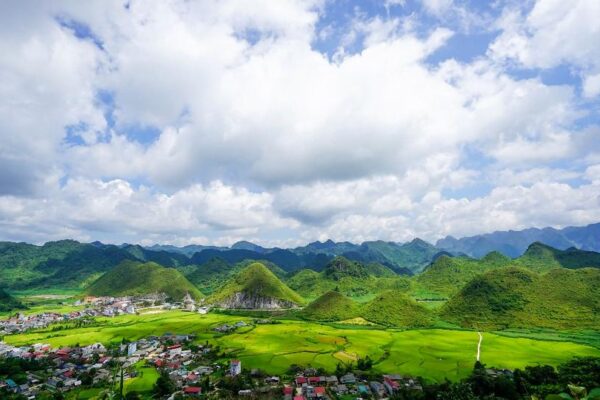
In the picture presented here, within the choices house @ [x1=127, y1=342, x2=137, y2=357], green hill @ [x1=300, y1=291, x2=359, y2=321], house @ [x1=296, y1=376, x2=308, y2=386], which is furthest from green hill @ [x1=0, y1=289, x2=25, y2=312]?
house @ [x1=296, y1=376, x2=308, y2=386]

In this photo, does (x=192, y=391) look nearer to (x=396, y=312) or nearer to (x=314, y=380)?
(x=314, y=380)

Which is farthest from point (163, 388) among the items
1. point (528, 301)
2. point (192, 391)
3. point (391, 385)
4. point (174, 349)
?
point (528, 301)

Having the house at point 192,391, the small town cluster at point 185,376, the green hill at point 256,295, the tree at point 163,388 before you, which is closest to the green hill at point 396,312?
the green hill at point 256,295

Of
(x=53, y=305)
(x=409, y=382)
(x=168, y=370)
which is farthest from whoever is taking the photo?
(x=53, y=305)

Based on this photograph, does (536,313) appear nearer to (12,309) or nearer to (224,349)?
(224,349)

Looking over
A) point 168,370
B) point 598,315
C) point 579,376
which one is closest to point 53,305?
point 168,370
